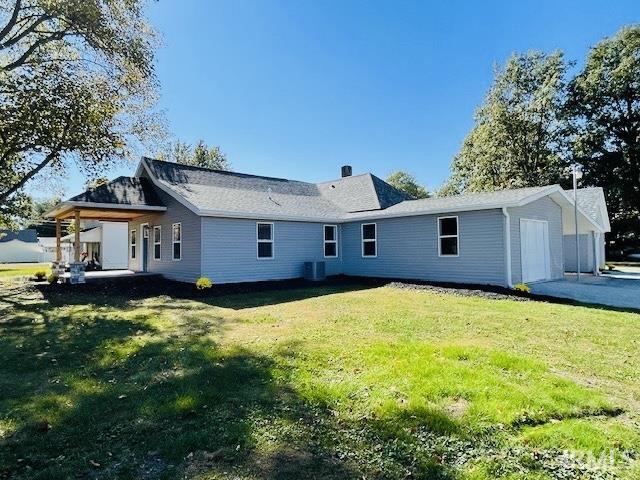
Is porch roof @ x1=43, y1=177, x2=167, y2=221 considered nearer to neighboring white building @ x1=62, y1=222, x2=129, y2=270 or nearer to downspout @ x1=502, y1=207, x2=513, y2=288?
neighboring white building @ x1=62, y1=222, x2=129, y2=270

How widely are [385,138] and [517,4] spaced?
679 inches

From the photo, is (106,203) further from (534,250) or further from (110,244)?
(534,250)

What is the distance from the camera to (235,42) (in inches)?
584

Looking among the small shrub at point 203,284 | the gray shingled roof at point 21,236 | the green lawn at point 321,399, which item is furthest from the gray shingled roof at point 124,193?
the gray shingled roof at point 21,236

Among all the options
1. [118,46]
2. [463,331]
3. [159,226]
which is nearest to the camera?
[463,331]

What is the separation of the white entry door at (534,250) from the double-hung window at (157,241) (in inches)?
535

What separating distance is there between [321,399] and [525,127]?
34.3m

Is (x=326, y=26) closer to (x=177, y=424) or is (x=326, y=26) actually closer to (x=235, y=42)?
(x=235, y=42)

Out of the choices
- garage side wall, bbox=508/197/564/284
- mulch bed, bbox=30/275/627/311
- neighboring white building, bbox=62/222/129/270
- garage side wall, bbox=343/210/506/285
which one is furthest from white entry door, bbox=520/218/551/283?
neighboring white building, bbox=62/222/129/270

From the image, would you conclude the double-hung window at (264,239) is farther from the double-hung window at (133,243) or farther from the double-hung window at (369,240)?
the double-hung window at (133,243)

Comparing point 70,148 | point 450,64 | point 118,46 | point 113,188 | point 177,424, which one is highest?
point 450,64

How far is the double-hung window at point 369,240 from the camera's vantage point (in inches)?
608

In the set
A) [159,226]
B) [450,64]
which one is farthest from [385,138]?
[159,226]

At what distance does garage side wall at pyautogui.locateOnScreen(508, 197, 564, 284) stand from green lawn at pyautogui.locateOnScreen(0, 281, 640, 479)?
4769 millimetres
